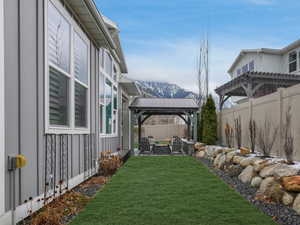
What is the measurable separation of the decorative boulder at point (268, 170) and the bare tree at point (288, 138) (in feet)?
1.90

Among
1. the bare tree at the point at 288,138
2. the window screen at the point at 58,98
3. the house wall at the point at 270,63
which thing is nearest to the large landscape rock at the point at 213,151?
the bare tree at the point at 288,138

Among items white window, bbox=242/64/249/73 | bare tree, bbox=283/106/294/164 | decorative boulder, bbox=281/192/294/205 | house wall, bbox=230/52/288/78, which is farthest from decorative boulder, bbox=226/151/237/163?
white window, bbox=242/64/249/73

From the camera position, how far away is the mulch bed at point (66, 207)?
3289 millimetres

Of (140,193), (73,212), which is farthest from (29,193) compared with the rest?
(140,193)

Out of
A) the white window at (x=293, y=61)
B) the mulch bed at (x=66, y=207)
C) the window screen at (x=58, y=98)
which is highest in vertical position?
the white window at (x=293, y=61)

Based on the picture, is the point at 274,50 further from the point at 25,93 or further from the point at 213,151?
the point at 25,93

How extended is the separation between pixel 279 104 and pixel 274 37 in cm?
1748

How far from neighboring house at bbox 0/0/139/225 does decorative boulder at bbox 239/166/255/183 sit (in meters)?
3.73

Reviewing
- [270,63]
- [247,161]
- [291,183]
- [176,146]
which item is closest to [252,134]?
[247,161]

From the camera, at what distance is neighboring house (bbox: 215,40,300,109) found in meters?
13.0

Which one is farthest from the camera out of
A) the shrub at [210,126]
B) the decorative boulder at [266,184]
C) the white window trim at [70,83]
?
the shrub at [210,126]

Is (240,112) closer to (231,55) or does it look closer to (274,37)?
(274,37)

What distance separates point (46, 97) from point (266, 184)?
4.20 m

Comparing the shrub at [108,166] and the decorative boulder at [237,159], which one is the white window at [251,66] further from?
the shrub at [108,166]
